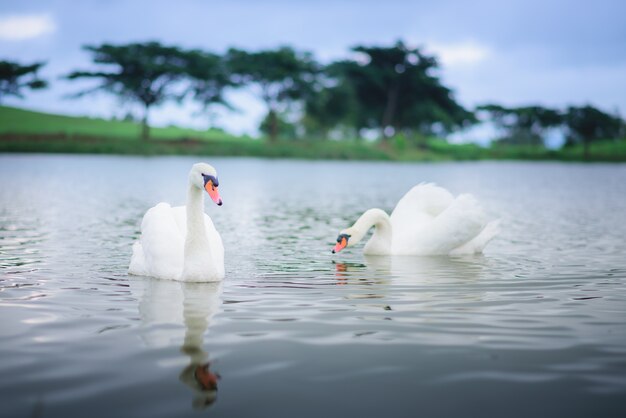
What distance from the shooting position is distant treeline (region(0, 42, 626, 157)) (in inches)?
2913

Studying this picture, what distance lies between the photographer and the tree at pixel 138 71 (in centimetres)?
7244

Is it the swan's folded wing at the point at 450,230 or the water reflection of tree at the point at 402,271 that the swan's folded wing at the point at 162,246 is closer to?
the water reflection of tree at the point at 402,271

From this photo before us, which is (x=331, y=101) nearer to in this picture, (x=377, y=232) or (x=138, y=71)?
(x=138, y=71)

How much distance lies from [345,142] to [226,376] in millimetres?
81008

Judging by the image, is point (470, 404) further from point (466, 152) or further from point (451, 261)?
point (466, 152)

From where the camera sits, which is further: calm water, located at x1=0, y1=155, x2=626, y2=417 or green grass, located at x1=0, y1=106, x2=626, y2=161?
green grass, located at x1=0, y1=106, x2=626, y2=161

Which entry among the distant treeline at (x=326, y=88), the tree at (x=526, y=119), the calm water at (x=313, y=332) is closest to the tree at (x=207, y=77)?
the distant treeline at (x=326, y=88)

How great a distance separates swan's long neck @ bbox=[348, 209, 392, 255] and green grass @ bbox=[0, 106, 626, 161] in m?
57.6

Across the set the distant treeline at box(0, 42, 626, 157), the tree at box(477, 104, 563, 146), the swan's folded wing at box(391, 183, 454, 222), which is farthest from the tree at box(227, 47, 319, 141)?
the swan's folded wing at box(391, 183, 454, 222)

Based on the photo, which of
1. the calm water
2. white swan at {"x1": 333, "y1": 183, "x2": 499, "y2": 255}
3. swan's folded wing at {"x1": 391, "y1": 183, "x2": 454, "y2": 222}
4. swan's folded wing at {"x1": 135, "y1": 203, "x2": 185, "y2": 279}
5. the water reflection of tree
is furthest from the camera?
swan's folded wing at {"x1": 391, "y1": 183, "x2": 454, "y2": 222}

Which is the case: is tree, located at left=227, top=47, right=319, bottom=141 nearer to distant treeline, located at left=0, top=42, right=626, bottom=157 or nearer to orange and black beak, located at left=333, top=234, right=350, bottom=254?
distant treeline, located at left=0, top=42, right=626, bottom=157

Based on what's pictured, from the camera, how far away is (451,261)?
460 inches

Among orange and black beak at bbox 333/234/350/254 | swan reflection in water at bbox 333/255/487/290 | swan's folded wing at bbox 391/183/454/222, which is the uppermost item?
swan's folded wing at bbox 391/183/454/222

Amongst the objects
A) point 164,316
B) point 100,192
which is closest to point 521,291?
point 164,316
